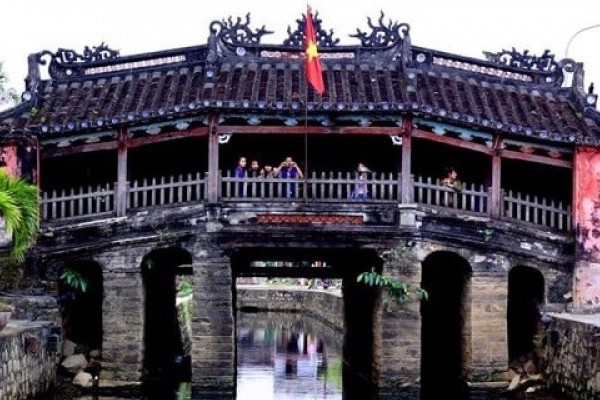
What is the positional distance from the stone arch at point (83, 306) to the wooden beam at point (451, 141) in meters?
6.49

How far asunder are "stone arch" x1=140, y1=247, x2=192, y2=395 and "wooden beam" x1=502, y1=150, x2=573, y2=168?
6.36 metres

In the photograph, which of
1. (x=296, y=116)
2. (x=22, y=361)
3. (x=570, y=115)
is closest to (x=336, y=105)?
(x=296, y=116)

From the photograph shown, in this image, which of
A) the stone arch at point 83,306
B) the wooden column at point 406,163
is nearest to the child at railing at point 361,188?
the wooden column at point 406,163

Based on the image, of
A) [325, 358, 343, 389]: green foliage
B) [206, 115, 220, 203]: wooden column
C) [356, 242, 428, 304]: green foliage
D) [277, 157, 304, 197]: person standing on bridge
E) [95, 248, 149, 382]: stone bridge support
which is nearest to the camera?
[356, 242, 428, 304]: green foliage

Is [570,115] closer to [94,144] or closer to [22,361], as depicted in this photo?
[94,144]

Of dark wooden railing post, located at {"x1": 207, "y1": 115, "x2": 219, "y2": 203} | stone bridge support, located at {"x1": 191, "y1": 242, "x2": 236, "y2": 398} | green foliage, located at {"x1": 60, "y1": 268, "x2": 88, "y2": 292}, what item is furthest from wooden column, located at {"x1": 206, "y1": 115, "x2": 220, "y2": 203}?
green foliage, located at {"x1": 60, "y1": 268, "x2": 88, "y2": 292}

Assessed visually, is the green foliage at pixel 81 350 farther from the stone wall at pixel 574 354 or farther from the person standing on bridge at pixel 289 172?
the stone wall at pixel 574 354

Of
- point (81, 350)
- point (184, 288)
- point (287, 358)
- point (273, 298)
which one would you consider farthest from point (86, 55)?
point (273, 298)

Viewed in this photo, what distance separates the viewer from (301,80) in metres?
19.1

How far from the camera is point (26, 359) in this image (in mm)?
15719

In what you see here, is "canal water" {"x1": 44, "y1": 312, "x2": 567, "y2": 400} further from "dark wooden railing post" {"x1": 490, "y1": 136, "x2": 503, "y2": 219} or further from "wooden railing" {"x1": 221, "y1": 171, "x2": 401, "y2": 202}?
"wooden railing" {"x1": 221, "y1": 171, "x2": 401, "y2": 202}

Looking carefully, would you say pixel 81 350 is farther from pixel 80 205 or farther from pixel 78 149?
pixel 78 149

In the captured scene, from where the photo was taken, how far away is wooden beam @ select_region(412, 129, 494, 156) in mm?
18359

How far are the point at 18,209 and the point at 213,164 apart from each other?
4092mm
